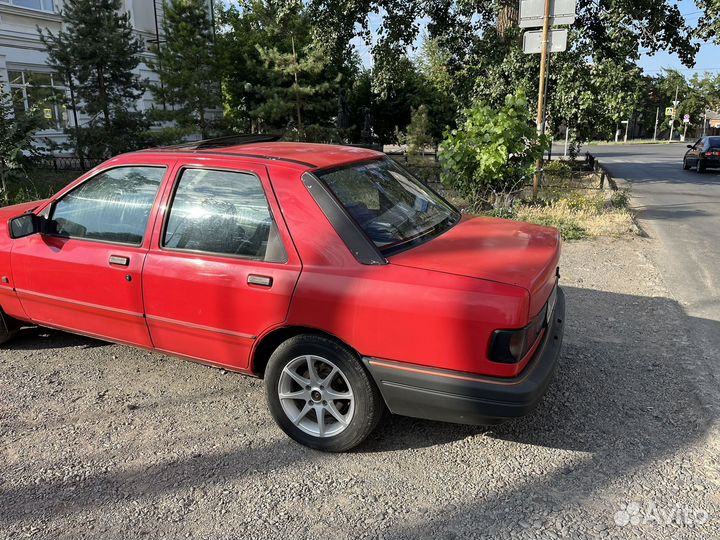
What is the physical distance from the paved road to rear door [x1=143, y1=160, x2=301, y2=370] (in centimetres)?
338

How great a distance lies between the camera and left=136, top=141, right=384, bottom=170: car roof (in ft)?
11.0

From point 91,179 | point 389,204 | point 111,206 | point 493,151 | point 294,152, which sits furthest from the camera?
point 493,151

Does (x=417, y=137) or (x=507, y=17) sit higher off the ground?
(x=507, y=17)

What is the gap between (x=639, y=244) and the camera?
319 inches

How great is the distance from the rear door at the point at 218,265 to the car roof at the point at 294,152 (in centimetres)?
16

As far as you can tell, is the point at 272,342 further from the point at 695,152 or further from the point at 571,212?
the point at 695,152

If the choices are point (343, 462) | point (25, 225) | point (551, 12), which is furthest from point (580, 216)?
point (25, 225)

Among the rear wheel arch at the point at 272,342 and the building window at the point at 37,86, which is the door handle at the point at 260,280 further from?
the building window at the point at 37,86

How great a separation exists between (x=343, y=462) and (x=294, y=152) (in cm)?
195

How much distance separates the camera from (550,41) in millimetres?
8914

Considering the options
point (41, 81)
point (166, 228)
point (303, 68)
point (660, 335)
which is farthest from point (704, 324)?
point (41, 81)

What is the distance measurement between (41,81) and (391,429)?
2130cm

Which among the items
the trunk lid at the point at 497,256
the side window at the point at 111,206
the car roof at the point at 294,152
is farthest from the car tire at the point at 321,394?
the side window at the point at 111,206

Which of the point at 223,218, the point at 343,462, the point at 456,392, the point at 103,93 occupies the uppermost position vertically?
the point at 103,93
